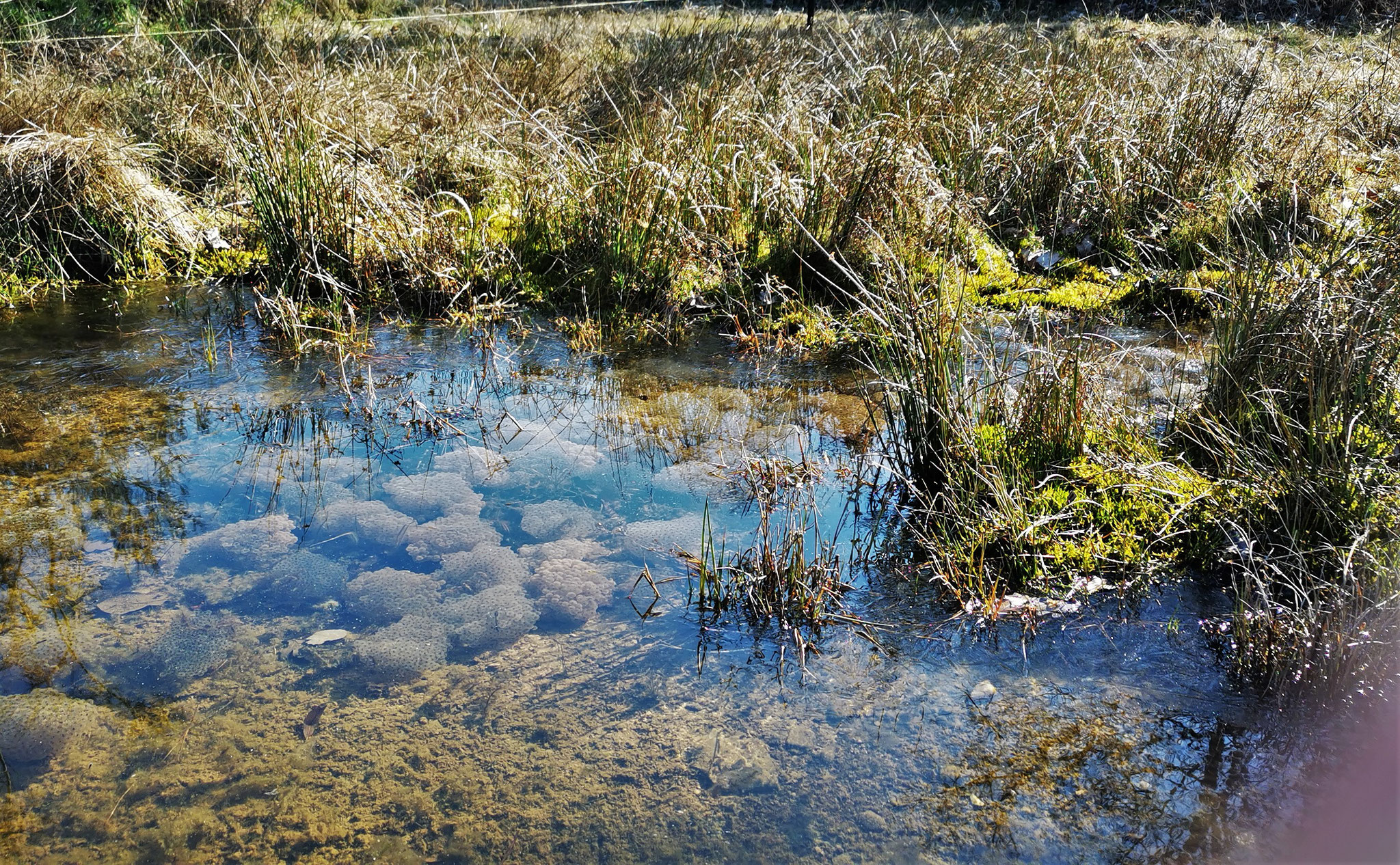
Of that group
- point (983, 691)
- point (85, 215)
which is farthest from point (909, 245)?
point (85, 215)

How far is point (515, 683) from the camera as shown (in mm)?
2348

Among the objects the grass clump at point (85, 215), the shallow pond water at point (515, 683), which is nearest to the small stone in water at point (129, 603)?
the shallow pond water at point (515, 683)

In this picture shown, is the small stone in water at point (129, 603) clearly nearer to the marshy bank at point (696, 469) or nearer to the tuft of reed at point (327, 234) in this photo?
the marshy bank at point (696, 469)

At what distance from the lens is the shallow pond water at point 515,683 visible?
76.8 inches

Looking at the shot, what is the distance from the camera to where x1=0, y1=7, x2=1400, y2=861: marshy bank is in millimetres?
2061

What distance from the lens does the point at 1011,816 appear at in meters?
1.96

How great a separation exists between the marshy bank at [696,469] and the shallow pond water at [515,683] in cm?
1

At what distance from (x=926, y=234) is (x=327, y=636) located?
3.33 m

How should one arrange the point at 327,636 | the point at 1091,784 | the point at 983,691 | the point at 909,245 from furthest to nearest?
1. the point at 909,245
2. the point at 327,636
3. the point at 983,691
4. the point at 1091,784

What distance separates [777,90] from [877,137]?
1.24 metres

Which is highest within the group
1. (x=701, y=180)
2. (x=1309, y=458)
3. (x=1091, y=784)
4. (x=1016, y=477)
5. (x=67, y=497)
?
(x=701, y=180)

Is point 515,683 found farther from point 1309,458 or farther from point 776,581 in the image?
point 1309,458

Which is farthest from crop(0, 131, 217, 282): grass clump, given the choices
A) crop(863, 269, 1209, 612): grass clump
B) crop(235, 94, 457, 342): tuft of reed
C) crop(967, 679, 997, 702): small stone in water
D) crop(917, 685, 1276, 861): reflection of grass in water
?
crop(917, 685, 1276, 861): reflection of grass in water

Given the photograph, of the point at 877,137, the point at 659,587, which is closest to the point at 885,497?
the point at 659,587
